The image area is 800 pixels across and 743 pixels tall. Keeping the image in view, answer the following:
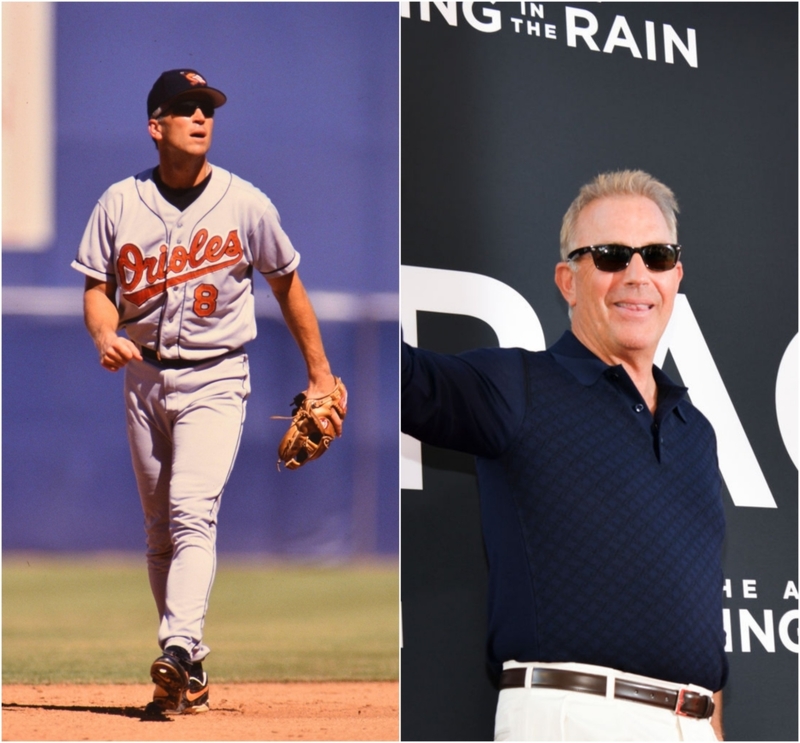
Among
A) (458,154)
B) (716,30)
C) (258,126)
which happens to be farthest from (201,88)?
(716,30)

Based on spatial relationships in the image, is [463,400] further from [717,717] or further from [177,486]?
[717,717]

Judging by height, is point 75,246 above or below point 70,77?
below

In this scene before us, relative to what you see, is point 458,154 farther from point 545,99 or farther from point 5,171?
point 5,171

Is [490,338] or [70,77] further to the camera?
[490,338]

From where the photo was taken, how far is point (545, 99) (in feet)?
11.1

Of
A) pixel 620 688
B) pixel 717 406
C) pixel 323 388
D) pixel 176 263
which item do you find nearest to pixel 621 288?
pixel 717 406

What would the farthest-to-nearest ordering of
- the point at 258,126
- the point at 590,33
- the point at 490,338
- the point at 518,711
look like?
the point at 590,33 → the point at 490,338 → the point at 258,126 → the point at 518,711

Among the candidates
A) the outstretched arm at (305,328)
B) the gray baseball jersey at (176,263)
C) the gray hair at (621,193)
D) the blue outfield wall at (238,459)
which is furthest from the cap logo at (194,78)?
the gray hair at (621,193)

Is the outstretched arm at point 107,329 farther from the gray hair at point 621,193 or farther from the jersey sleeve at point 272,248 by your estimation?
the gray hair at point 621,193

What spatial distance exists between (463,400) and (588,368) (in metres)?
0.44

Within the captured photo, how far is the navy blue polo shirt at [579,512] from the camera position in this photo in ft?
8.99

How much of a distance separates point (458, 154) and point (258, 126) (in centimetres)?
63

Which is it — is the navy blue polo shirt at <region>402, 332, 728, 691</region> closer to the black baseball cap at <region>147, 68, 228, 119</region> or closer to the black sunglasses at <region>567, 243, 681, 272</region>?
the black sunglasses at <region>567, 243, 681, 272</region>

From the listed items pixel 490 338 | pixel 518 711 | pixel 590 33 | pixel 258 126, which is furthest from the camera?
pixel 590 33
